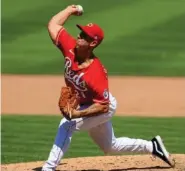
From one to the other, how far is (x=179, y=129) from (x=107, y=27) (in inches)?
345

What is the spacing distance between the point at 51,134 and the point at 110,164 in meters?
2.59

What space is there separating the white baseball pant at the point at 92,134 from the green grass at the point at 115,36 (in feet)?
26.2

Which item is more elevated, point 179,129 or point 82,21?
point 82,21

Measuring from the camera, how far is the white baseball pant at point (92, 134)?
719cm

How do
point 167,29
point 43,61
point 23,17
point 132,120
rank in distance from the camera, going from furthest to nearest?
point 23,17, point 167,29, point 43,61, point 132,120

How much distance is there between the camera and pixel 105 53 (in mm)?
17125

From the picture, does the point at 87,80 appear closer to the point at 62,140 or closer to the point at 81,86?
the point at 81,86

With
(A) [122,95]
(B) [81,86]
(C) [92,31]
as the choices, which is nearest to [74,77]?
(B) [81,86]

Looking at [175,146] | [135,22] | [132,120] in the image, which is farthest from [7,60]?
[175,146]

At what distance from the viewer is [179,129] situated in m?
10.7

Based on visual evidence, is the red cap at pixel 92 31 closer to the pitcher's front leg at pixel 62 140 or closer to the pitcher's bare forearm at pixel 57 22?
the pitcher's bare forearm at pixel 57 22

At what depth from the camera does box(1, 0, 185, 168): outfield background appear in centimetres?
1009

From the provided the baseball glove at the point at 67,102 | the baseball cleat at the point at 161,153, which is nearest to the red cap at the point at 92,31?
the baseball glove at the point at 67,102

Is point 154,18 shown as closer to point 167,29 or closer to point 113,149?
point 167,29
